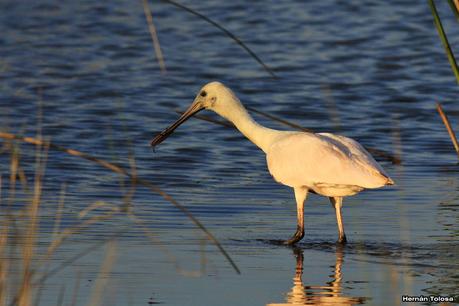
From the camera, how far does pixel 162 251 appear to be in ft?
28.0

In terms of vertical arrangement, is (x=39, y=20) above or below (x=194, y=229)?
below

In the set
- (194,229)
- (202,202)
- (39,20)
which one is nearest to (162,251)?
(194,229)

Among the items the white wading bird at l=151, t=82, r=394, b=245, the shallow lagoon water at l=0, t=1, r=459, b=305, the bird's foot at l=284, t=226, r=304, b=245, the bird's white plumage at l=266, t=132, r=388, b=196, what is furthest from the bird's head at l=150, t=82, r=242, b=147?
the bird's foot at l=284, t=226, r=304, b=245

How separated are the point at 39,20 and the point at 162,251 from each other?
13084 millimetres

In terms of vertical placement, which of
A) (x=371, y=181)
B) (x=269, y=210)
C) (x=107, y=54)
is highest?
(x=371, y=181)

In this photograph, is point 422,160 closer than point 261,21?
Yes

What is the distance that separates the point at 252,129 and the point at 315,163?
0.78 meters

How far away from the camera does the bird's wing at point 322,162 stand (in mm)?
8859

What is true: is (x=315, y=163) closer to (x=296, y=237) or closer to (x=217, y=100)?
(x=296, y=237)

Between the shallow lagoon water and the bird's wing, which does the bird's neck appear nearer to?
the bird's wing

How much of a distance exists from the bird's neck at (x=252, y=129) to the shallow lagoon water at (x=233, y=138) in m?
0.58

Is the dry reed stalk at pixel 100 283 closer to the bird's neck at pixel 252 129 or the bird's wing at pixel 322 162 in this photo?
the bird's wing at pixel 322 162

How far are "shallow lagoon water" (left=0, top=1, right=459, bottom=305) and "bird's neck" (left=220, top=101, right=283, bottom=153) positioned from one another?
0.58 m

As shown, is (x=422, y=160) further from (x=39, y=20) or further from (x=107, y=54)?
(x=39, y=20)
